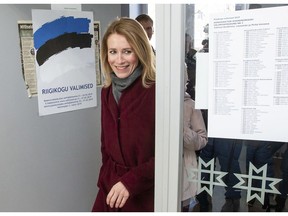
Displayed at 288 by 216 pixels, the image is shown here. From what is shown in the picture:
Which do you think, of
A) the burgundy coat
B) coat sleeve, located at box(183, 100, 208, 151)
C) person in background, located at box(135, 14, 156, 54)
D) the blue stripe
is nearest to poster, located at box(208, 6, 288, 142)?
coat sleeve, located at box(183, 100, 208, 151)

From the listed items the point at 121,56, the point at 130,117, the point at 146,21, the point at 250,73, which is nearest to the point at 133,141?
the point at 130,117

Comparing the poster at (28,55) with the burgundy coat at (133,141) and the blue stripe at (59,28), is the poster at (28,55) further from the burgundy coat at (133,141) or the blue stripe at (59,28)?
the burgundy coat at (133,141)

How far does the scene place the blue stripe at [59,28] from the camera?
1550 mm

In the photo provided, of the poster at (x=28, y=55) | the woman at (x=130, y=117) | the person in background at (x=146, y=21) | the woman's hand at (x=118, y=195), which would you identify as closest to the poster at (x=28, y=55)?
the poster at (x=28, y=55)

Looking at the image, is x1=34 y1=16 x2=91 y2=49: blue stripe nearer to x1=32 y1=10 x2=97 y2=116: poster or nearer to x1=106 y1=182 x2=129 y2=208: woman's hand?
x1=32 y1=10 x2=97 y2=116: poster

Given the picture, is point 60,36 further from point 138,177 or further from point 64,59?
point 138,177

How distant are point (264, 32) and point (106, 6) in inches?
51.2

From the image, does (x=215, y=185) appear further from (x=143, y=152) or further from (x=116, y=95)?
(x=116, y=95)

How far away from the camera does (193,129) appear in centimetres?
81

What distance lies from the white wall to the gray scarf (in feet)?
1.67

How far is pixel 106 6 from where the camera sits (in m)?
1.82

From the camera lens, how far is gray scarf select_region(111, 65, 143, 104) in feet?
4.19

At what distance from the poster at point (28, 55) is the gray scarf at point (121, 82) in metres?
0.47

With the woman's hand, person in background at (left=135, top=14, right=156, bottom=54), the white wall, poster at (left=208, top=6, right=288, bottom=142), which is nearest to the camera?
poster at (left=208, top=6, right=288, bottom=142)
